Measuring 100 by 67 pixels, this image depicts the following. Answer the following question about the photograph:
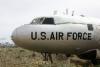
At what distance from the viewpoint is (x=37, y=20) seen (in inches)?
877

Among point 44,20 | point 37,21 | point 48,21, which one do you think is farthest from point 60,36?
point 37,21

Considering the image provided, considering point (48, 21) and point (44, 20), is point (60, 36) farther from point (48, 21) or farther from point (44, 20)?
point (44, 20)

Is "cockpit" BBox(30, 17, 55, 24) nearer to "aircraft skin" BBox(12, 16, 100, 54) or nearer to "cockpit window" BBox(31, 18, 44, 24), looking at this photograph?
"cockpit window" BBox(31, 18, 44, 24)

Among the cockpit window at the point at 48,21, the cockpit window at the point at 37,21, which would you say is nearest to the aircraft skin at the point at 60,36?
the cockpit window at the point at 48,21

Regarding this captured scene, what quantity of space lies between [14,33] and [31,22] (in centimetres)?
170

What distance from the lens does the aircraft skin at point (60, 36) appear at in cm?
2081

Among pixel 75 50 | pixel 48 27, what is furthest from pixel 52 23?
pixel 75 50

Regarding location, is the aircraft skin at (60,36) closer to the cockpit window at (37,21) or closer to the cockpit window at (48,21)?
the cockpit window at (48,21)

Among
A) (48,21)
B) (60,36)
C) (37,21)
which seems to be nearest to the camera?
(60,36)

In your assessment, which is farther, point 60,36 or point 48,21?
point 48,21

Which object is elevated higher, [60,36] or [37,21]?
[37,21]

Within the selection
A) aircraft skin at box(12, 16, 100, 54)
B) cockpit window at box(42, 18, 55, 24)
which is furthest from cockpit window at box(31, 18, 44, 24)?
aircraft skin at box(12, 16, 100, 54)

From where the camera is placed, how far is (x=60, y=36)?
69.9 feet

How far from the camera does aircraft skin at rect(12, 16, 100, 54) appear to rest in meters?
20.8
